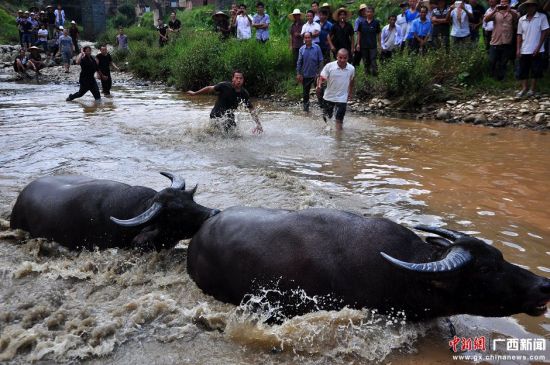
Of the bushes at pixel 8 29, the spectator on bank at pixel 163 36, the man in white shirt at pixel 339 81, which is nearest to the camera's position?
the man in white shirt at pixel 339 81

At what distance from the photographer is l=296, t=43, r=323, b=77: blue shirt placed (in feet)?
42.0

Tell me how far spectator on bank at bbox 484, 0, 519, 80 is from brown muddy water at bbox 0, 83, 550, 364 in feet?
8.01

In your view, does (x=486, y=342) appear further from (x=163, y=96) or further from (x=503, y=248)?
(x=163, y=96)

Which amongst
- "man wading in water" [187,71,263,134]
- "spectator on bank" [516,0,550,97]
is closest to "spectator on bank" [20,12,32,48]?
"man wading in water" [187,71,263,134]

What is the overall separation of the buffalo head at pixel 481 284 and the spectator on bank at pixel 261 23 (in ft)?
48.0

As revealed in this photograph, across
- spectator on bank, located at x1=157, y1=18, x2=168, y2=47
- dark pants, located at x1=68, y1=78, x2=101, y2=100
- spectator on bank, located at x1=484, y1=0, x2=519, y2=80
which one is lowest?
dark pants, located at x1=68, y1=78, x2=101, y2=100

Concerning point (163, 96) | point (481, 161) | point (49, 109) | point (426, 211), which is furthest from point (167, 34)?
point (426, 211)

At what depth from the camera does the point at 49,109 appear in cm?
1332

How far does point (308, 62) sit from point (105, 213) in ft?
30.0

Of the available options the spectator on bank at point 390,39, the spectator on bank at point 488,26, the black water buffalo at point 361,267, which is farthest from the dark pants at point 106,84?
the black water buffalo at point 361,267

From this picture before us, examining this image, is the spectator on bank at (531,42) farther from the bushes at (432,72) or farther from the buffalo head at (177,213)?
the buffalo head at (177,213)

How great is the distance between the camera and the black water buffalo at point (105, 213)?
4.52 m

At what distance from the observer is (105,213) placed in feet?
15.8

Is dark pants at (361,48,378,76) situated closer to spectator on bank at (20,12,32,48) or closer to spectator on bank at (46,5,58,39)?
spectator on bank at (20,12,32,48)
